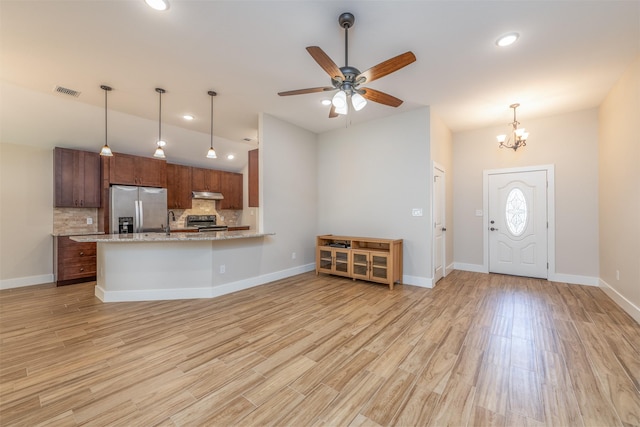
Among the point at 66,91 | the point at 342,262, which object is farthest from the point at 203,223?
the point at 342,262

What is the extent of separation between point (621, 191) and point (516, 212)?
5.52 ft

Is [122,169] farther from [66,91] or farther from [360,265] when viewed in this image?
[360,265]

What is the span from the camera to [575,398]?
5.75 feet

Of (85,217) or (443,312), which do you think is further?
(85,217)

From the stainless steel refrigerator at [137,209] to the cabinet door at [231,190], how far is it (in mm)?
1598

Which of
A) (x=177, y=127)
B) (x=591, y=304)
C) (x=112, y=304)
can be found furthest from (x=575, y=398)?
(x=177, y=127)

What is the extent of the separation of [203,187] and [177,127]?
1.92 meters

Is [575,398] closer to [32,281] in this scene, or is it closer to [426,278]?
[426,278]

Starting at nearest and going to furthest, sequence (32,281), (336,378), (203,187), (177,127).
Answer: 1. (336,378)
2. (32,281)
3. (177,127)
4. (203,187)

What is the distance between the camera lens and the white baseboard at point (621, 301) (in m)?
2.95

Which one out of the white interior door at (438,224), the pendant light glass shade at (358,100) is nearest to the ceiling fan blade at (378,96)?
the pendant light glass shade at (358,100)

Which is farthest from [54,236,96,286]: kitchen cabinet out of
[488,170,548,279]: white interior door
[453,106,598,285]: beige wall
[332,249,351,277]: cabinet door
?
[488,170,548,279]: white interior door

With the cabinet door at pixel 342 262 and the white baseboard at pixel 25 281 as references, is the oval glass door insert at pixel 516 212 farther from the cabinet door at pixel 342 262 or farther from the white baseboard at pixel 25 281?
the white baseboard at pixel 25 281

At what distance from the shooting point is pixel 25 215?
15.3 feet
